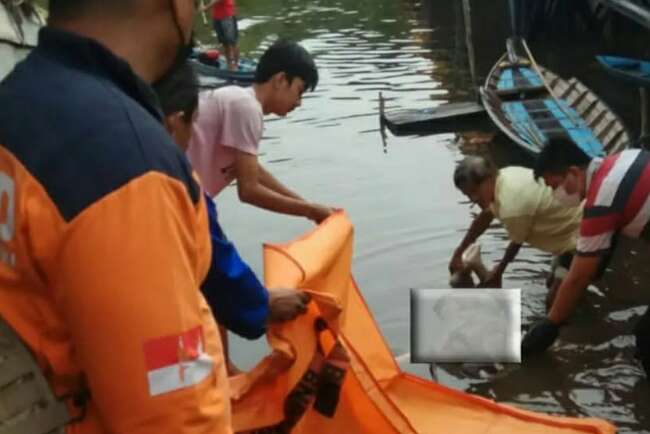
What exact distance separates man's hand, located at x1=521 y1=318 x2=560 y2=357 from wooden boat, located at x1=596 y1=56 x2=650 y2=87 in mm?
5916

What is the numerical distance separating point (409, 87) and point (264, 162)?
4.35 metres

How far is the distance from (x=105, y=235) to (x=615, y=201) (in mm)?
3582

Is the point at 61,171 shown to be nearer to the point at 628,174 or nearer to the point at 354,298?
the point at 354,298

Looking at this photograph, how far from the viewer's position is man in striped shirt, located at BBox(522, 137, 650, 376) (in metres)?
4.65

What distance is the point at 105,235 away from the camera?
59.6 inches

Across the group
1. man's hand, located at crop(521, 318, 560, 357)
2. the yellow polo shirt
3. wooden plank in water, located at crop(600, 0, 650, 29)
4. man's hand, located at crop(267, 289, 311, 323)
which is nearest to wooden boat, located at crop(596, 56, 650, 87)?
wooden plank in water, located at crop(600, 0, 650, 29)

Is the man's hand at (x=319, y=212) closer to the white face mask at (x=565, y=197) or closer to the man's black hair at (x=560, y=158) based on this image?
the man's black hair at (x=560, y=158)

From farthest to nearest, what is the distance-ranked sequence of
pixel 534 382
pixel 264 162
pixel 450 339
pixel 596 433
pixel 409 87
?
pixel 409 87 < pixel 264 162 < pixel 534 382 < pixel 450 339 < pixel 596 433

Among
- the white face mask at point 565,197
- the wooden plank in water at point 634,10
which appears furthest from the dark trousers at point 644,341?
the wooden plank in water at point 634,10

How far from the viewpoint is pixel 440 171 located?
9805 mm

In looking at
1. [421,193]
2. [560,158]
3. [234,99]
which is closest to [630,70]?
[421,193]

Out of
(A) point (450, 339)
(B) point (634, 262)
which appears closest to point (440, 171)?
(B) point (634, 262)

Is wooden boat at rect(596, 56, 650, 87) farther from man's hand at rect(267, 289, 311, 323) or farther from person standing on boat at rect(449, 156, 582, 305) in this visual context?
man's hand at rect(267, 289, 311, 323)

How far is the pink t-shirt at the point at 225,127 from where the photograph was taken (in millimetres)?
4711
